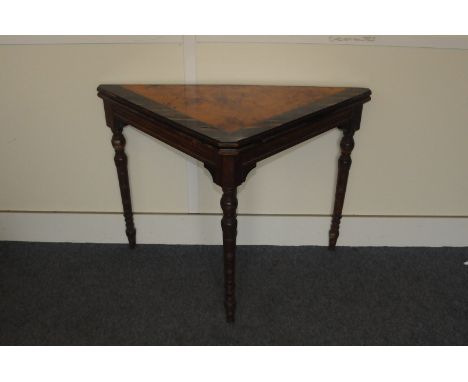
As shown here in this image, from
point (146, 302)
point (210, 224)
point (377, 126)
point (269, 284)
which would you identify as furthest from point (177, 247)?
point (377, 126)

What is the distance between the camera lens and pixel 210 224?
1.98 metres

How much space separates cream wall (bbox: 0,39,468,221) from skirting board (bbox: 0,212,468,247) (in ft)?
0.15

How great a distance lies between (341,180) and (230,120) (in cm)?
74

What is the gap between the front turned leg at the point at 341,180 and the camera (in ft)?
5.46

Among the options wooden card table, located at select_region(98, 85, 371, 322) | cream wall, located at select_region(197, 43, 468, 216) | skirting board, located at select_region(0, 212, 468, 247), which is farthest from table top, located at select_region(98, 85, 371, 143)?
skirting board, located at select_region(0, 212, 468, 247)

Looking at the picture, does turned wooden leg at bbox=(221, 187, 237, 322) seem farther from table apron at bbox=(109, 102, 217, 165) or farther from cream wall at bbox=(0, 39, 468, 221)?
cream wall at bbox=(0, 39, 468, 221)

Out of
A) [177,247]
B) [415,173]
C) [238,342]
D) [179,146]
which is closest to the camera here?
[179,146]

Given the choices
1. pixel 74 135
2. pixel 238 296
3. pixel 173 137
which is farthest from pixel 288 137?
pixel 74 135

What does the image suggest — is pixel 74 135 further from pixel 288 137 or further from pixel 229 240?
pixel 288 137

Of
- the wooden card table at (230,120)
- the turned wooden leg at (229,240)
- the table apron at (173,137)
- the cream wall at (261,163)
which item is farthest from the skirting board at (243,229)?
the table apron at (173,137)

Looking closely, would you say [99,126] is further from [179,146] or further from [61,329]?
[61,329]

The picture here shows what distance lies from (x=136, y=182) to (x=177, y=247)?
384 millimetres

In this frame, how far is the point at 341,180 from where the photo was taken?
5.87 ft

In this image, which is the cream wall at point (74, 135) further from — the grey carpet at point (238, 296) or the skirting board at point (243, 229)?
the grey carpet at point (238, 296)
